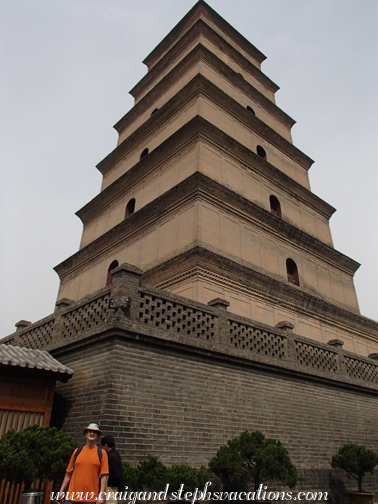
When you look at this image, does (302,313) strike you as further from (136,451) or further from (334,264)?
(136,451)

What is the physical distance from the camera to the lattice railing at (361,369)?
11461 millimetres

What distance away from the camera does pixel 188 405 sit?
7125 mm

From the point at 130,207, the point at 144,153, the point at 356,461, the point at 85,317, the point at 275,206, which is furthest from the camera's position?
the point at 144,153

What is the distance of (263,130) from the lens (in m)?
18.4

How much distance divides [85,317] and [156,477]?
3.35 m

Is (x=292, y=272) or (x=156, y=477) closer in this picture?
(x=156, y=477)

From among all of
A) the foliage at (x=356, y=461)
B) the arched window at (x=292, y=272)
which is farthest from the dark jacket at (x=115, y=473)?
the arched window at (x=292, y=272)

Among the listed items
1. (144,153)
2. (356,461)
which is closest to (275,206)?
(144,153)

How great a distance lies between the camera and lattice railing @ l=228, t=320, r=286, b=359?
8711 millimetres

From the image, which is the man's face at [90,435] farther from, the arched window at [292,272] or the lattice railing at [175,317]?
the arched window at [292,272]

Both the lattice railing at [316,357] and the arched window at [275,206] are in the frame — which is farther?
the arched window at [275,206]

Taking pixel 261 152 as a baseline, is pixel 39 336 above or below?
below

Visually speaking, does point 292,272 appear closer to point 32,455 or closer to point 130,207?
point 130,207

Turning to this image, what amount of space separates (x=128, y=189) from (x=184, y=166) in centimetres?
351
